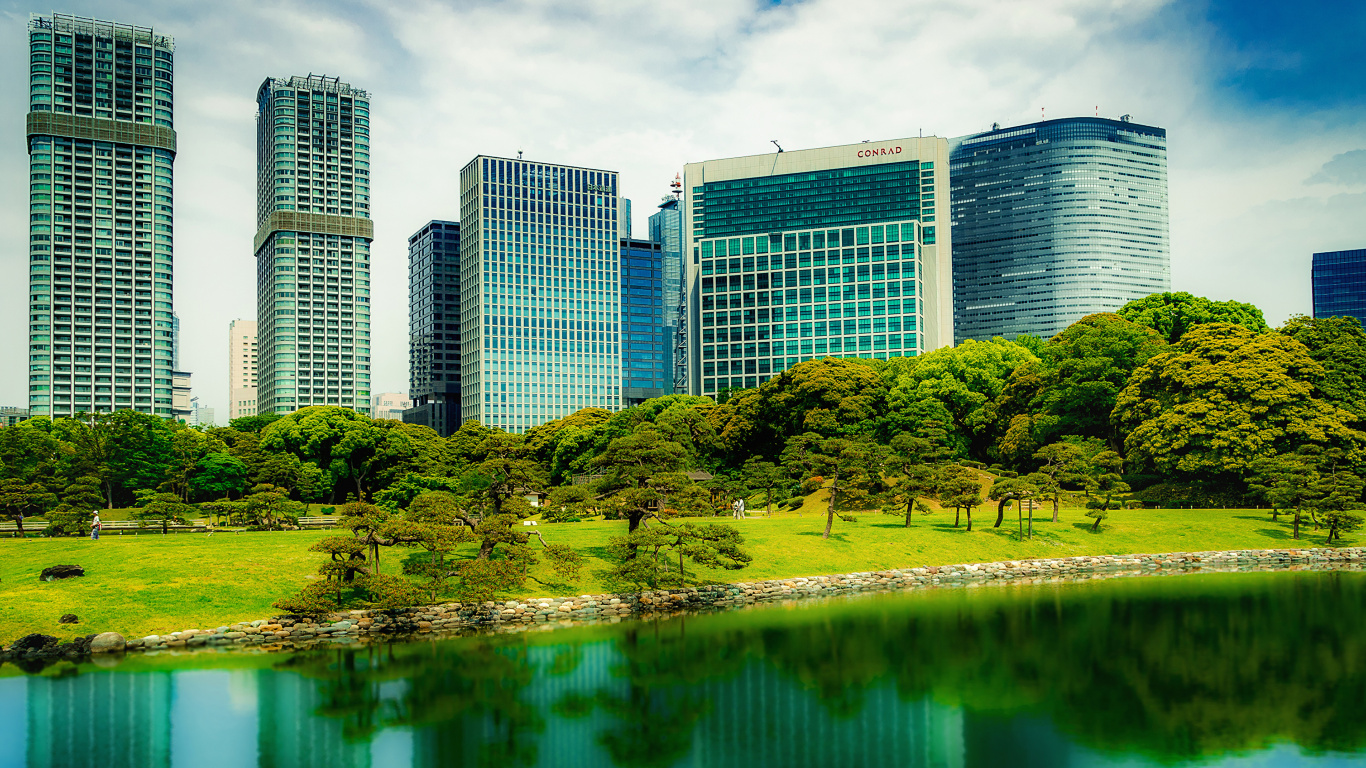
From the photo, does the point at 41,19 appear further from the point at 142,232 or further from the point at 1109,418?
the point at 1109,418

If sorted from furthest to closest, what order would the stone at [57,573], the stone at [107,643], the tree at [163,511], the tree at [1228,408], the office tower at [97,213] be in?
the office tower at [97,213] → the tree at [1228,408] → the tree at [163,511] → the stone at [57,573] → the stone at [107,643]

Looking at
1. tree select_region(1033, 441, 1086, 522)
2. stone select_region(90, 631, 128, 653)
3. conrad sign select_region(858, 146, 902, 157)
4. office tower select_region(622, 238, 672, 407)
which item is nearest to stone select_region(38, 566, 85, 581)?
stone select_region(90, 631, 128, 653)

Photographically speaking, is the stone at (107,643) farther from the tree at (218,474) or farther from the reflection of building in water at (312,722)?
the tree at (218,474)

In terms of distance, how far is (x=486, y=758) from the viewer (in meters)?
17.3

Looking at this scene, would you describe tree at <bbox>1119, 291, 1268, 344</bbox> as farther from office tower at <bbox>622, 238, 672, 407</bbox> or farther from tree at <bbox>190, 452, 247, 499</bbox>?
office tower at <bbox>622, 238, 672, 407</bbox>

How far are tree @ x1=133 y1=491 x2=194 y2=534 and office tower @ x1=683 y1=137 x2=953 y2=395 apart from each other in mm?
99269

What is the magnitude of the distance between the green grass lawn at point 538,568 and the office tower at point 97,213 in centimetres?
10349

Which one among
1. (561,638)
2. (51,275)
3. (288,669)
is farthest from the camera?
(51,275)

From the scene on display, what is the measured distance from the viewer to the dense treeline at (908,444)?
4369 centimetres

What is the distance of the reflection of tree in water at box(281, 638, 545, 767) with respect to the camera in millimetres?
18250

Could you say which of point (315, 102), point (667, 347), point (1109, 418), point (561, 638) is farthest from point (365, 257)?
point (561, 638)

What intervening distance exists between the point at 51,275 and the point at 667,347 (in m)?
101

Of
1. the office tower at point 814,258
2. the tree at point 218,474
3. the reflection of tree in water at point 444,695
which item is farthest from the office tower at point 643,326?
the reflection of tree in water at point 444,695

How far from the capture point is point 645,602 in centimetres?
3375
